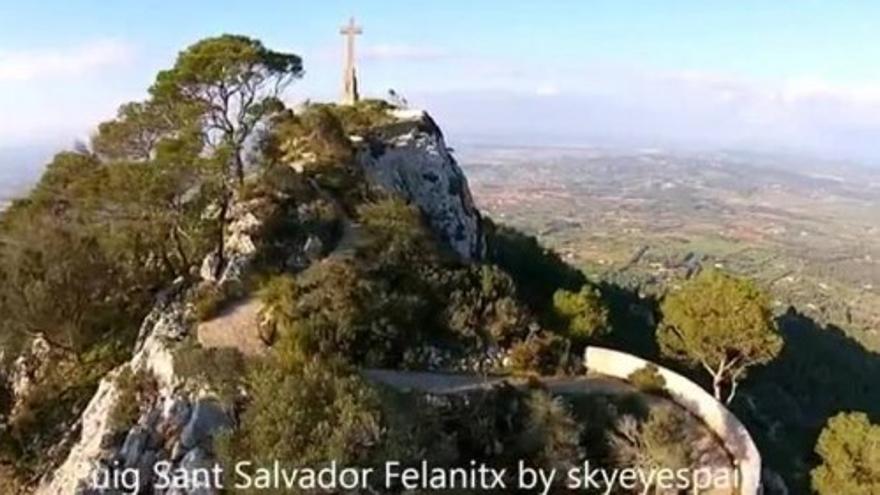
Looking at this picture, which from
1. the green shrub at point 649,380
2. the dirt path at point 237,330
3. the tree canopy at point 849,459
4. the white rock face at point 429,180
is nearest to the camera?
the dirt path at point 237,330

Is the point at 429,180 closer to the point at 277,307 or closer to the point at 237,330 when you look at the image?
the point at 277,307

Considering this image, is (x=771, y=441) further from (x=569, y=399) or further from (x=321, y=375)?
(x=321, y=375)

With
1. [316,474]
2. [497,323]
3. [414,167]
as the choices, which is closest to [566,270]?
[414,167]

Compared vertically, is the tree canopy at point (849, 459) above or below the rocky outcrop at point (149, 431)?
below

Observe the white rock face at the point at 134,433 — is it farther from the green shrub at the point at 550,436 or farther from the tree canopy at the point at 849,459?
the tree canopy at the point at 849,459

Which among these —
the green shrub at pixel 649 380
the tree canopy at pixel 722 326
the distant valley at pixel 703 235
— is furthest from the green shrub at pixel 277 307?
the distant valley at pixel 703 235

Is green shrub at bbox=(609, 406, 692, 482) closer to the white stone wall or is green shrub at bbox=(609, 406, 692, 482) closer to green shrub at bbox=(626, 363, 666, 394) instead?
the white stone wall

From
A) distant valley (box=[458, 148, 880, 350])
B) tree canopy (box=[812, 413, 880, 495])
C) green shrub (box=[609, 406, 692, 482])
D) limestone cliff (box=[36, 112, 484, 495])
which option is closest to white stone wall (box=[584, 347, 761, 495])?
green shrub (box=[609, 406, 692, 482])
